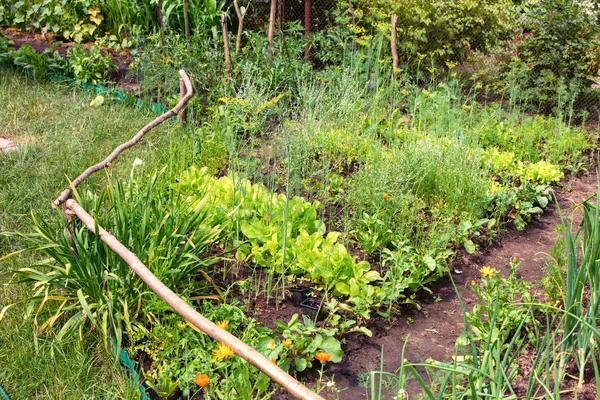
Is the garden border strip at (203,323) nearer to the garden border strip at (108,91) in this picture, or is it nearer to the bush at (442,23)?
the garden border strip at (108,91)

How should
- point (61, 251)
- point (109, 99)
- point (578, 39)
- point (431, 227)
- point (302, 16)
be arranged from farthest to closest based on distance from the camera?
1. point (302, 16)
2. point (578, 39)
3. point (109, 99)
4. point (431, 227)
5. point (61, 251)

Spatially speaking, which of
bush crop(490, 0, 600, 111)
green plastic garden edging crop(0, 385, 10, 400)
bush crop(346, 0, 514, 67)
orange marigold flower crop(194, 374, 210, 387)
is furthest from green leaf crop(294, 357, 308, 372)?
bush crop(346, 0, 514, 67)

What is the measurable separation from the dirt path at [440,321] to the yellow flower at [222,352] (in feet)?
1.72

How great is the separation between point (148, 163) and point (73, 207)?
68.9 inches

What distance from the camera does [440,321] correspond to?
11.3 ft

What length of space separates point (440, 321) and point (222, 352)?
4.78ft

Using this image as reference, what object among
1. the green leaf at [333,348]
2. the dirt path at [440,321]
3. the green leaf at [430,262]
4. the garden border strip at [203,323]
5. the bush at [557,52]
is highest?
the bush at [557,52]

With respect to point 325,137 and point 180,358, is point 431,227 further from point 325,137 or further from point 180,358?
point 180,358

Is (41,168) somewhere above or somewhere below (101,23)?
below

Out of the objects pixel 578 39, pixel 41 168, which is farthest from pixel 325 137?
pixel 578 39

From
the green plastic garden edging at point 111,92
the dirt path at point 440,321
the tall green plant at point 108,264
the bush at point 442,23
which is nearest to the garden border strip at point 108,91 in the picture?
the green plastic garden edging at point 111,92

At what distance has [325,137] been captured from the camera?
15.5 feet

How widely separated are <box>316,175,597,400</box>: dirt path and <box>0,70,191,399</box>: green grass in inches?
41.8

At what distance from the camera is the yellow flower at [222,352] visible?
2.51 meters
